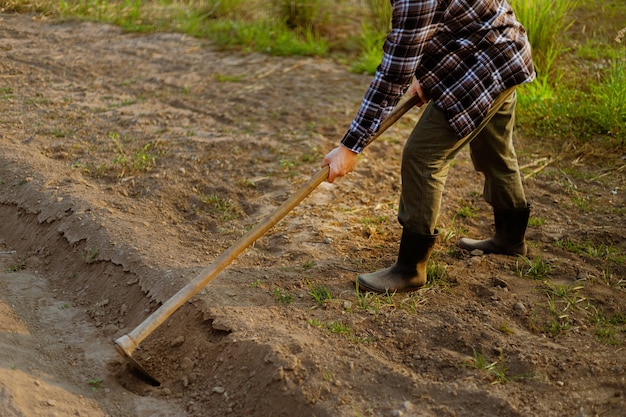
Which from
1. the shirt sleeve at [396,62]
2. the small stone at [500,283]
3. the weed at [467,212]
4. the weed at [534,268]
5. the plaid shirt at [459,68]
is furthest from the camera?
the weed at [467,212]

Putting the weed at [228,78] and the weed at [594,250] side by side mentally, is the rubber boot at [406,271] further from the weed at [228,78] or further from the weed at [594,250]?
the weed at [228,78]

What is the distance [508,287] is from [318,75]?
3109mm

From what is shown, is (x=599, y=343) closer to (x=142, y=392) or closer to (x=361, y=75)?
(x=142, y=392)

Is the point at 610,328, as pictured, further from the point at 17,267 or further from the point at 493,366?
the point at 17,267

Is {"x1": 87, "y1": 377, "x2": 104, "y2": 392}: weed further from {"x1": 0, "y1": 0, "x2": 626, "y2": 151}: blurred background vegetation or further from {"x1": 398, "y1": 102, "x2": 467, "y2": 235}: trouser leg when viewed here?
{"x1": 0, "y1": 0, "x2": 626, "y2": 151}: blurred background vegetation

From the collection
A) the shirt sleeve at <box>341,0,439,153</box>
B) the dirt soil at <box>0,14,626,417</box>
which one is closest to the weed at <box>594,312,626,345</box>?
the dirt soil at <box>0,14,626,417</box>

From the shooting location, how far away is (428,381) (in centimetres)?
259

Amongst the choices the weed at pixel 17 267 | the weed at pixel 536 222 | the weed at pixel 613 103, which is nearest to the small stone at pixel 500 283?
the weed at pixel 536 222

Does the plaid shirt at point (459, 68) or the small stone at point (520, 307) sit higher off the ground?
the plaid shirt at point (459, 68)

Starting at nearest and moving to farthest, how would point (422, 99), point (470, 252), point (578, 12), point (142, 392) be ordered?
1. point (142, 392)
2. point (422, 99)
3. point (470, 252)
4. point (578, 12)

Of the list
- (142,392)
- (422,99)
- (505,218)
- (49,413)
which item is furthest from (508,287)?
(49,413)

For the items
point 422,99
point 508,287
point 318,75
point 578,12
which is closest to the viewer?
point 422,99

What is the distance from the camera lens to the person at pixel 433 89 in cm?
262

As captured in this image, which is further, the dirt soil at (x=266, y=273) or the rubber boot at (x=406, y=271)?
the rubber boot at (x=406, y=271)
